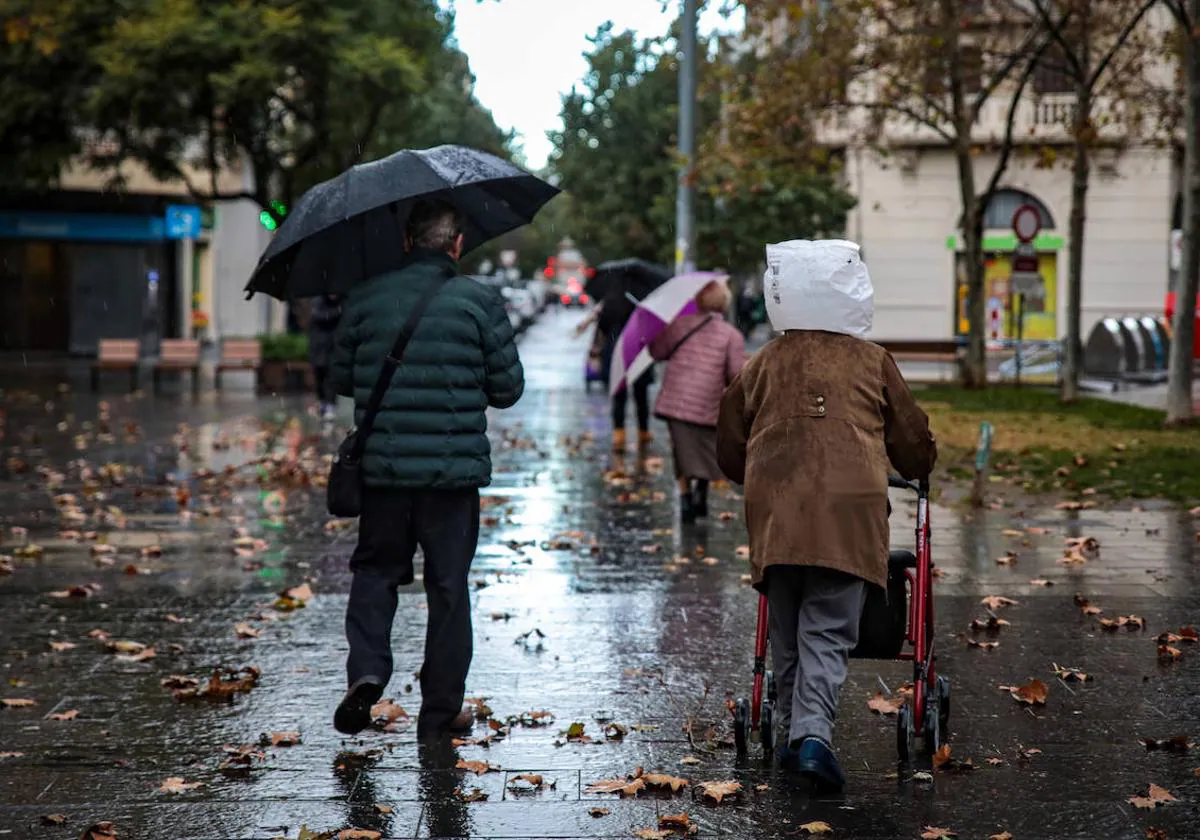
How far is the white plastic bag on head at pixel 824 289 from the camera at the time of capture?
554cm

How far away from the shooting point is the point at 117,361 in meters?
30.9

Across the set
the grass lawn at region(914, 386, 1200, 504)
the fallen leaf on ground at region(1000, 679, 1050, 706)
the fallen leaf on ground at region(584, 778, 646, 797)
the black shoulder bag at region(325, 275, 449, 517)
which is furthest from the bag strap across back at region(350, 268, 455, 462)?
the grass lawn at region(914, 386, 1200, 504)

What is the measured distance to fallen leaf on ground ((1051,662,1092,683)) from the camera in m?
6.98

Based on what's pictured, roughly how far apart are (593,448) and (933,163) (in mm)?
27305

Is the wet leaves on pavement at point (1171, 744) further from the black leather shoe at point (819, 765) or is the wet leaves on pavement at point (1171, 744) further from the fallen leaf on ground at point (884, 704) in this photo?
the black leather shoe at point (819, 765)

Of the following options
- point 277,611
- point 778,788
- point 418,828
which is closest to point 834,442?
point 778,788

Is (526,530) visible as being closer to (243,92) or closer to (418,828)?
(418,828)

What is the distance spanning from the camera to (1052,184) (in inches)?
1709

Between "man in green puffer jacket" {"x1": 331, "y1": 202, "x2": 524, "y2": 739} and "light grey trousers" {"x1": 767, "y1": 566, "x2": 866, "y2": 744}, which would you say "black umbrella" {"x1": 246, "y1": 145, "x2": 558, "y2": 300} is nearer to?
"man in green puffer jacket" {"x1": 331, "y1": 202, "x2": 524, "y2": 739}

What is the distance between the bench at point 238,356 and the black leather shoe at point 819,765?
2523 centimetres

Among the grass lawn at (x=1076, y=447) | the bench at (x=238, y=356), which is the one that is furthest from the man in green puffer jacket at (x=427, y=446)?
the bench at (x=238, y=356)

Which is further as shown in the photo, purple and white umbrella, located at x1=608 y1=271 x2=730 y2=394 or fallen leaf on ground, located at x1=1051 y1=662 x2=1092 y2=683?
purple and white umbrella, located at x1=608 y1=271 x2=730 y2=394

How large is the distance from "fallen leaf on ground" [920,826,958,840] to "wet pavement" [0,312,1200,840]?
3 cm

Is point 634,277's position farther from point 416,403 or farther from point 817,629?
point 817,629
